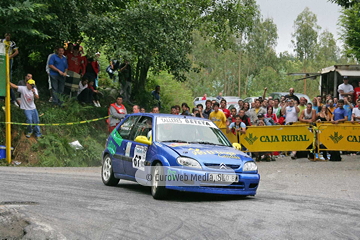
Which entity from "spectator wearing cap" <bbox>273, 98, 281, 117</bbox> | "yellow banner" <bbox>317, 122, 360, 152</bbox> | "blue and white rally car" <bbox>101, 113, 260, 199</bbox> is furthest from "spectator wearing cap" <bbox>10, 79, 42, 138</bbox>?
"yellow banner" <bbox>317, 122, 360, 152</bbox>

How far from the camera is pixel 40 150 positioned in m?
18.8

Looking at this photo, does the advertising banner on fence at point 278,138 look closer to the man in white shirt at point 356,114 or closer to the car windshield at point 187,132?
the man in white shirt at point 356,114

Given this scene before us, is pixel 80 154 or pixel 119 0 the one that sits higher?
pixel 119 0

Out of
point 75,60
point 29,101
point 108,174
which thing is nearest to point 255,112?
point 75,60

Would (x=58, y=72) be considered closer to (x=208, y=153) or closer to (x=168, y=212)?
(x=208, y=153)

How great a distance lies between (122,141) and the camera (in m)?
12.0

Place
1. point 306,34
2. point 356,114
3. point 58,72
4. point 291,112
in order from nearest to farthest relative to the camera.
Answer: point 356,114 → point 291,112 → point 58,72 → point 306,34

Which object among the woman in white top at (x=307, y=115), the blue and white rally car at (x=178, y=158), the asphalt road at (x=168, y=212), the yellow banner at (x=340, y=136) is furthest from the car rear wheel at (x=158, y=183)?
the woman in white top at (x=307, y=115)

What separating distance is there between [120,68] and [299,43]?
58.6 metres

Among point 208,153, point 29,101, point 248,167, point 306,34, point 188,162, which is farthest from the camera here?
point 306,34

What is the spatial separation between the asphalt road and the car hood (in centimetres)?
71

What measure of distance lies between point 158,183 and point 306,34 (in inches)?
2828

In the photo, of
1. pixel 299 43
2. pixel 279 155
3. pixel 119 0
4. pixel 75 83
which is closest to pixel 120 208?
pixel 279 155

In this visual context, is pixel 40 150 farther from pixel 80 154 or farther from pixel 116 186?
pixel 116 186
